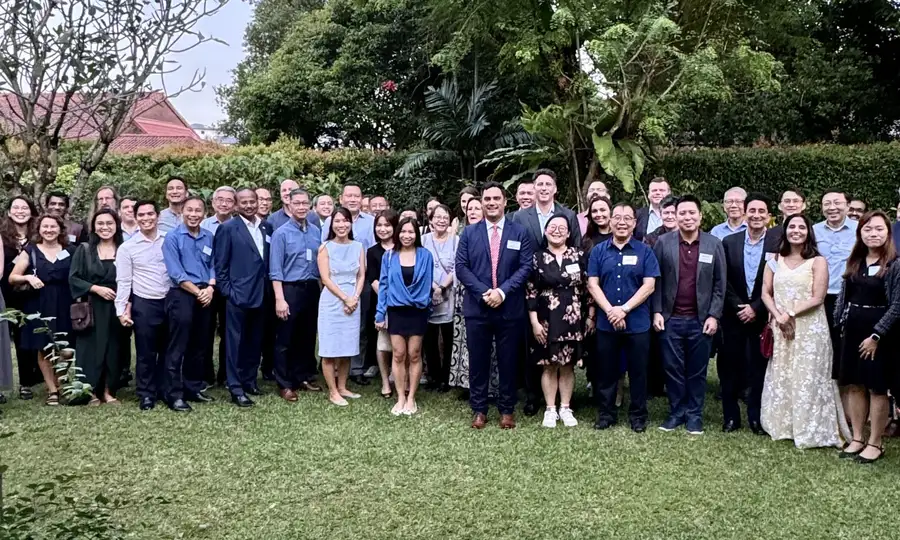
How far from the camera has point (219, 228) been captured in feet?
19.9

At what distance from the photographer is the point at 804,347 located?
197 inches

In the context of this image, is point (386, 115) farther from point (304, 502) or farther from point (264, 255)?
point (304, 502)

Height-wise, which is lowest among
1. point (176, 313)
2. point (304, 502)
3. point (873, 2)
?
point (304, 502)

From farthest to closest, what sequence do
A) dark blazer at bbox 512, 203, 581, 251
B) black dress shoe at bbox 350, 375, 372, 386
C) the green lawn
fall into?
black dress shoe at bbox 350, 375, 372, 386 → dark blazer at bbox 512, 203, 581, 251 → the green lawn

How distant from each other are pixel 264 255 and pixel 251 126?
1387 centimetres

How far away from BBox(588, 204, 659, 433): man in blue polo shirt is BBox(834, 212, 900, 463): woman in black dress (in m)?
1.21

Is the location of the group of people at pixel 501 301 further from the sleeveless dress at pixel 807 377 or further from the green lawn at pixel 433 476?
the green lawn at pixel 433 476

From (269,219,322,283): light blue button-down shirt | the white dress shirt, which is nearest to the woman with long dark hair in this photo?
(269,219,322,283): light blue button-down shirt

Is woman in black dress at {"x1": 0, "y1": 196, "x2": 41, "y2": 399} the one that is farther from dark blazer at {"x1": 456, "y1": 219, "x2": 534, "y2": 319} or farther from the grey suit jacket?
the grey suit jacket

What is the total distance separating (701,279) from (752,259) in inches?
19.9

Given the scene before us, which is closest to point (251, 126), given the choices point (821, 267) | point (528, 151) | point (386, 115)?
point (386, 115)

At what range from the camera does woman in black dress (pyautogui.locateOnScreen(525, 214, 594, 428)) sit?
211 inches

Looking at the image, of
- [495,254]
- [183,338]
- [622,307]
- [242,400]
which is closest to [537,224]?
[495,254]

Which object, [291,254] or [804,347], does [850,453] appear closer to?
[804,347]
